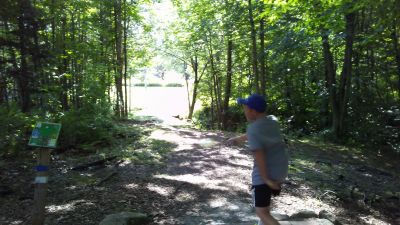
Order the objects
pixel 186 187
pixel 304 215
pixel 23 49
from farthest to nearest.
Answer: pixel 23 49 < pixel 186 187 < pixel 304 215

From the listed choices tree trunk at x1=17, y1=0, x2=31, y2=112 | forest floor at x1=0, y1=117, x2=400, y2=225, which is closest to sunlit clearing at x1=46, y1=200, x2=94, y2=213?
forest floor at x1=0, y1=117, x2=400, y2=225

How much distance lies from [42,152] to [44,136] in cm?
23

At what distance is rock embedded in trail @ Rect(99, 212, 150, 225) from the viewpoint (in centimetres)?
488

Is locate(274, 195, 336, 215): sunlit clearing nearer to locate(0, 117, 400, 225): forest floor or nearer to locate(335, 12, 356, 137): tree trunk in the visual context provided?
locate(0, 117, 400, 225): forest floor

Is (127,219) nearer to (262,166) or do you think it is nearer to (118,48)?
(262,166)

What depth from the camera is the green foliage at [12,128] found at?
7.46m

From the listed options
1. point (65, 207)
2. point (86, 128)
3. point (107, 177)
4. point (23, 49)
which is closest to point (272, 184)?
point (65, 207)

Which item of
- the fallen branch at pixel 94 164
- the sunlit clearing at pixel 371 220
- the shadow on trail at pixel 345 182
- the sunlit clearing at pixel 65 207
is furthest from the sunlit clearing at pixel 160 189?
the sunlit clearing at pixel 371 220

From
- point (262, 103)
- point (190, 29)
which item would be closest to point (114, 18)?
point (190, 29)

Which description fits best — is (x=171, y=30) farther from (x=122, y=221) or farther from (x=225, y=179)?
(x=122, y=221)

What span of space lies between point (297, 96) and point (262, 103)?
15.3 m

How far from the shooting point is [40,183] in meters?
4.68

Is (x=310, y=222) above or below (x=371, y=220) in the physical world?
above

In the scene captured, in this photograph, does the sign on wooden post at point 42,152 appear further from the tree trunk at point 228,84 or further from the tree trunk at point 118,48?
the tree trunk at point 228,84
